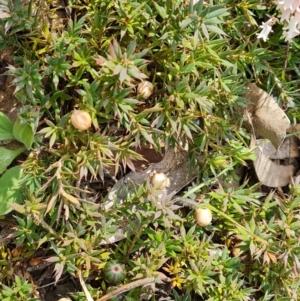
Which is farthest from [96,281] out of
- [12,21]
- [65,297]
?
[12,21]

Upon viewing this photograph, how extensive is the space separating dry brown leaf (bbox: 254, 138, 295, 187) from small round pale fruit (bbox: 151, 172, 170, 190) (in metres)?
0.57

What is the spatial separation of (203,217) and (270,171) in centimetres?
51

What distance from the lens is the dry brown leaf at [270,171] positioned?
2.79m

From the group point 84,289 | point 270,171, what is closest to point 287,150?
point 270,171

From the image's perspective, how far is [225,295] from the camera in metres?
2.56

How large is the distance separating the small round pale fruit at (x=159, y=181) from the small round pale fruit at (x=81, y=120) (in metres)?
0.38

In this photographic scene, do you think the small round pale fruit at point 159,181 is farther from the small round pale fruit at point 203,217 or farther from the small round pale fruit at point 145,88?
the small round pale fruit at point 145,88

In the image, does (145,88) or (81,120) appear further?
(145,88)

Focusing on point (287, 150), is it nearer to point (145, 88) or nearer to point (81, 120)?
point (145, 88)

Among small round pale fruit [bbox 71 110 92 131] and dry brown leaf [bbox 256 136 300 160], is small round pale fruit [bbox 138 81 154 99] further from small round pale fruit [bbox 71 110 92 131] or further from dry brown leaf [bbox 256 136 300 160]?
dry brown leaf [bbox 256 136 300 160]

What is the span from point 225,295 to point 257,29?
1.25 meters

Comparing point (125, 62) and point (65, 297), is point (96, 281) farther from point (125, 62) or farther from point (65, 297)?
point (125, 62)

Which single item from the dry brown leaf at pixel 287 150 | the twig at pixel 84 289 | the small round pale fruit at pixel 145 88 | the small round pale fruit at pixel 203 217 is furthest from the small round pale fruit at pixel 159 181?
the dry brown leaf at pixel 287 150

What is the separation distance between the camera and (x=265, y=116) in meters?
2.70
